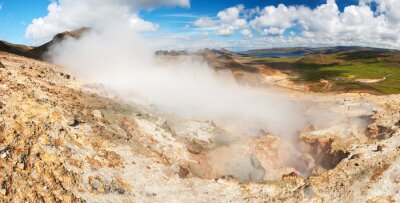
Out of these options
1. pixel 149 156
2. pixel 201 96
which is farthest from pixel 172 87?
pixel 149 156

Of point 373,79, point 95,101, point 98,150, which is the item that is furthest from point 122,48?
point 373,79

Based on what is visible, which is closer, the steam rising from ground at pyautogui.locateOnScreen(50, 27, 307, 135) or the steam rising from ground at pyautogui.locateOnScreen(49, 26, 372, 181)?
the steam rising from ground at pyautogui.locateOnScreen(49, 26, 372, 181)

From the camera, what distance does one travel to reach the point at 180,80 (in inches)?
1913

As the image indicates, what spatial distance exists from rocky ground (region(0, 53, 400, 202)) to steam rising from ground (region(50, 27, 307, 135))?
462 centimetres

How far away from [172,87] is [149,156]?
73.2 ft

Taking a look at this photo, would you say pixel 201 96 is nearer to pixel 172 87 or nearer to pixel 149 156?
pixel 172 87

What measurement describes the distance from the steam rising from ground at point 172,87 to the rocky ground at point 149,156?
4622 mm

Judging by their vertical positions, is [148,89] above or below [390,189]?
above

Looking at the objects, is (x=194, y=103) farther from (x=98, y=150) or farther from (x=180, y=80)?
(x=98, y=150)

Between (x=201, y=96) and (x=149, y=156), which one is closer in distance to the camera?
(x=149, y=156)

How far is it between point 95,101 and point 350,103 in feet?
87.7

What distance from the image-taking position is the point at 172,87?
44219 millimetres

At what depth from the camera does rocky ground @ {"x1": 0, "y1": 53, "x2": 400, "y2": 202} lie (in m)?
17.8

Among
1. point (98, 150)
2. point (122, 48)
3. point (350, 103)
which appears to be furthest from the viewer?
point (122, 48)
